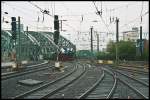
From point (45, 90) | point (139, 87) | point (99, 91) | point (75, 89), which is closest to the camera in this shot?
point (99, 91)

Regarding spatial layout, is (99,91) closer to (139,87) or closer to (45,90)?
(45,90)

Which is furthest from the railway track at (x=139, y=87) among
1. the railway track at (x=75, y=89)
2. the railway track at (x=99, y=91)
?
the railway track at (x=75, y=89)

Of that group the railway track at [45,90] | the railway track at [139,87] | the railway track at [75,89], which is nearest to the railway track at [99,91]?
the railway track at [75,89]

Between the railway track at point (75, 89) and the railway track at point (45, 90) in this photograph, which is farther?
the railway track at point (75, 89)

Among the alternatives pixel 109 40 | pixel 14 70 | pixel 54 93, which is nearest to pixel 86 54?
pixel 109 40

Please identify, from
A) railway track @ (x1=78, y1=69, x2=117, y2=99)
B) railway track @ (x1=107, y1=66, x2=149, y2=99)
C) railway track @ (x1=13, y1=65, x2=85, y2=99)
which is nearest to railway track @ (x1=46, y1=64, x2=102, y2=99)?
railway track @ (x1=13, y1=65, x2=85, y2=99)

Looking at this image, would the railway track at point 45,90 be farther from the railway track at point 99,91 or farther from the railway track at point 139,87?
the railway track at point 139,87

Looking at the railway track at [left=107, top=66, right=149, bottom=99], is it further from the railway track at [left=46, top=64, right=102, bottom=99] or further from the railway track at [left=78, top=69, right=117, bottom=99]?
the railway track at [left=46, top=64, right=102, bottom=99]

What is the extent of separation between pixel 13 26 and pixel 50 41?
5978cm

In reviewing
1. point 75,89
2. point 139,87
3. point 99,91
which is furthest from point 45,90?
point 139,87

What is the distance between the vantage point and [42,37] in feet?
334

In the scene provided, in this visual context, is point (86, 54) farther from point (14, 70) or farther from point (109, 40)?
point (14, 70)

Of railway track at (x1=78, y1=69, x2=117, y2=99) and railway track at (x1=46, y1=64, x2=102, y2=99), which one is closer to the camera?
railway track at (x1=78, y1=69, x2=117, y2=99)

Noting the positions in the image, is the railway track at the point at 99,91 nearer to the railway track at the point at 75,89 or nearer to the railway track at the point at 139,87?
the railway track at the point at 75,89
